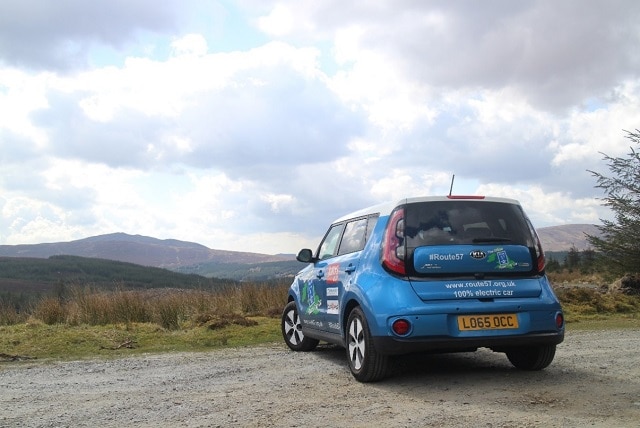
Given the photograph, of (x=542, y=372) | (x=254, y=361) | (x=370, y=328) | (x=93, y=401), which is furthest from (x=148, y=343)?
(x=542, y=372)

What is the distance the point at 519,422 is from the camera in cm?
419

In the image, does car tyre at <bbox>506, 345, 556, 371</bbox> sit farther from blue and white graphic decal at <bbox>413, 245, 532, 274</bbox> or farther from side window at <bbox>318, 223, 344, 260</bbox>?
side window at <bbox>318, 223, 344, 260</bbox>

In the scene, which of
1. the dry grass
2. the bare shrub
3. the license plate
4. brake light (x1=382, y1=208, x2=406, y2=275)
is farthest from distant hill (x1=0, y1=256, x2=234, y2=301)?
the license plate

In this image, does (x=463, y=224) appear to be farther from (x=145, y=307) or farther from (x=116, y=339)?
(x=145, y=307)

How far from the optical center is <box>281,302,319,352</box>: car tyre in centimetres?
841

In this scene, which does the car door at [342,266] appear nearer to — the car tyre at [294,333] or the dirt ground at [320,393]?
the dirt ground at [320,393]

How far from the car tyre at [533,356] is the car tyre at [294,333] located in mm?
2887

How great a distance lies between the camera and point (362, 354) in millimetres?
5820

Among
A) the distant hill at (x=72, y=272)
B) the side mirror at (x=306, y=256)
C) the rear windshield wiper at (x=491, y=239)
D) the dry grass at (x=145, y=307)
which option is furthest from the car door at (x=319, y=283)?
the distant hill at (x=72, y=272)

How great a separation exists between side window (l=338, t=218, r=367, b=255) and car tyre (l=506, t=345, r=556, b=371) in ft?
6.26

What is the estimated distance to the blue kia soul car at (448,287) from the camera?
17.9 ft

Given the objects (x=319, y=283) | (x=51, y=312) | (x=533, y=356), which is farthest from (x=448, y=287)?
(x=51, y=312)

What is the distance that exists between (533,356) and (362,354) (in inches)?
69.9

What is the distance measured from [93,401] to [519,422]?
350cm
